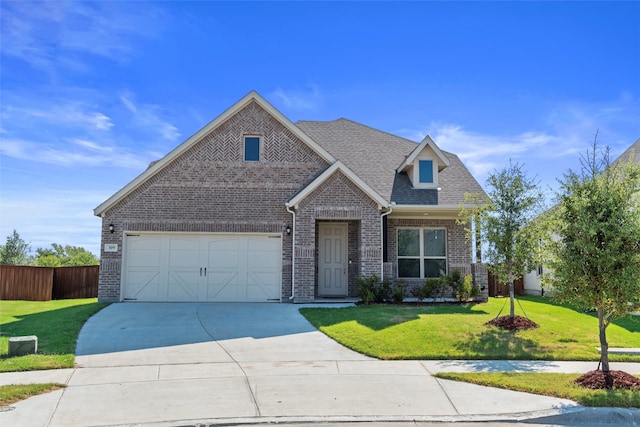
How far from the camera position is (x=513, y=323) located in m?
12.0

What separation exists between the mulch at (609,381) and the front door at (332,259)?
1050 cm

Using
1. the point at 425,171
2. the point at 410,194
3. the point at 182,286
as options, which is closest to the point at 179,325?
the point at 182,286

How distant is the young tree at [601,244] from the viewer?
7621 millimetres

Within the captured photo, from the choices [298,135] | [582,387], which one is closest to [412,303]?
[298,135]

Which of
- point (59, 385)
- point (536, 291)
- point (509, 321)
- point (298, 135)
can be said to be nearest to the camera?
point (59, 385)

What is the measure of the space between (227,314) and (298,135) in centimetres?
686

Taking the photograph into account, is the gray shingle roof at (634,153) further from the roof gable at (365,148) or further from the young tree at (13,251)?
the young tree at (13,251)

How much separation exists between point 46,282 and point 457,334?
690 inches

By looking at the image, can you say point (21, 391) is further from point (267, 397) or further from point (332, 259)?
point (332, 259)

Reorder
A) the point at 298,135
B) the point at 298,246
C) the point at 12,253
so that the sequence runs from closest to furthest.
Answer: the point at 298,246 < the point at 298,135 < the point at 12,253

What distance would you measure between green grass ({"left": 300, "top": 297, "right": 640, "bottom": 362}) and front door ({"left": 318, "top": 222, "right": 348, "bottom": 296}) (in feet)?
10.6

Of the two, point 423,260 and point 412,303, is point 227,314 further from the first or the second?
point 423,260

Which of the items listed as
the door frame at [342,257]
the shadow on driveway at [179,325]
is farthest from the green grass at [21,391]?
the door frame at [342,257]

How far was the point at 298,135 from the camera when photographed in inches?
689
